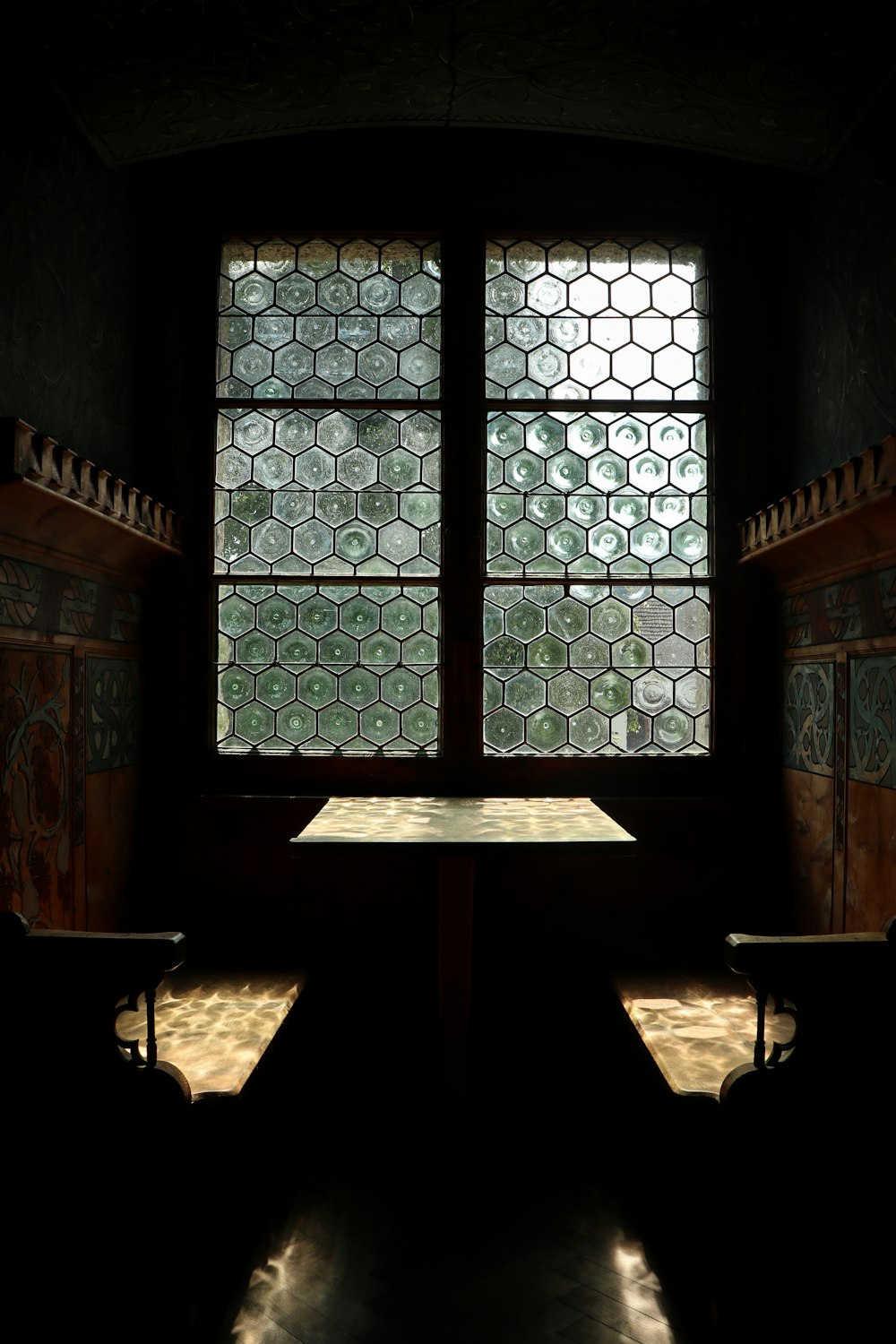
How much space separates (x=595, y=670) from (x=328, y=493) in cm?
128

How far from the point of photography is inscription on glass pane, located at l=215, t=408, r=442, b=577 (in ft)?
11.0

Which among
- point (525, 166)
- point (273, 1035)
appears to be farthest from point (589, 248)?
point (273, 1035)

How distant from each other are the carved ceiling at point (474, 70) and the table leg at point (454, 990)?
7.71ft

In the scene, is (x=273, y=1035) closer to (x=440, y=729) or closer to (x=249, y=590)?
(x=440, y=729)

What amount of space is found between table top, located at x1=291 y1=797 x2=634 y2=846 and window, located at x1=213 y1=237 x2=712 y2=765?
0.35 m

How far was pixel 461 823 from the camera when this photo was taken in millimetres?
2543
